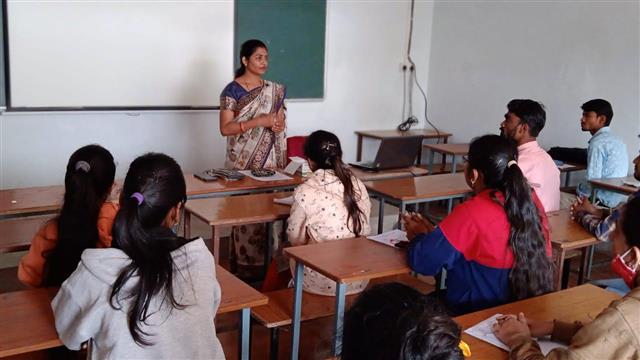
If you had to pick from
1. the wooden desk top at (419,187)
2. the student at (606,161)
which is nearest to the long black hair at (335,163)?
the wooden desk top at (419,187)

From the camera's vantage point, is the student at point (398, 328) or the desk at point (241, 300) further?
the desk at point (241, 300)

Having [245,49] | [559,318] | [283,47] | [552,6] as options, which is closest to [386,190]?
[245,49]

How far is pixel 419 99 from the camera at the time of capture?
709 centimetres

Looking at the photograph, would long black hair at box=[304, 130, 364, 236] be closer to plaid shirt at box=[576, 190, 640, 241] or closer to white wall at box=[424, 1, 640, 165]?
plaid shirt at box=[576, 190, 640, 241]

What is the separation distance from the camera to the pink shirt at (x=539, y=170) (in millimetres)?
3170

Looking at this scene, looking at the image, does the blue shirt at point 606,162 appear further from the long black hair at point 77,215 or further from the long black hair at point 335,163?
the long black hair at point 77,215

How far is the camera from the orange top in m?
2.11

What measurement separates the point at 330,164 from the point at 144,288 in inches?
55.4

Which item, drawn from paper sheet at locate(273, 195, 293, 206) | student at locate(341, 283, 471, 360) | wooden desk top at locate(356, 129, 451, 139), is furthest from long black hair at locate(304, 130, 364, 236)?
wooden desk top at locate(356, 129, 451, 139)

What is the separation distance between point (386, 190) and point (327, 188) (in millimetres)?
956

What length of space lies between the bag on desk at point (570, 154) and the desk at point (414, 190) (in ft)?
5.16

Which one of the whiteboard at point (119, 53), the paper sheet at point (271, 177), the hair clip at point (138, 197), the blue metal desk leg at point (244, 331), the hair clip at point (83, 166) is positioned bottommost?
the blue metal desk leg at point (244, 331)

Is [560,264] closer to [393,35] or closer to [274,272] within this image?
[274,272]

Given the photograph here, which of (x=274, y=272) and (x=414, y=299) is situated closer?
(x=414, y=299)
